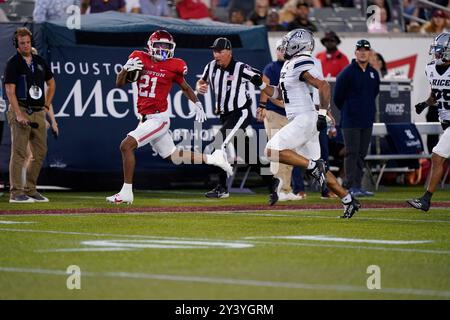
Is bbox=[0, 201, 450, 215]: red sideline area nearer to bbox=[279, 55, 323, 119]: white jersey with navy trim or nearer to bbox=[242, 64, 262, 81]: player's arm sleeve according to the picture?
bbox=[279, 55, 323, 119]: white jersey with navy trim

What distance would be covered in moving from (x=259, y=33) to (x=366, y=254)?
30.7 feet

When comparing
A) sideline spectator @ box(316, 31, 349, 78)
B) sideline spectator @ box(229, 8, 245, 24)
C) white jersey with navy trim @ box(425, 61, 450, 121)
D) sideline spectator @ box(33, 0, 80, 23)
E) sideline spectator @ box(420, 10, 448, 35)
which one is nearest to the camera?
white jersey with navy trim @ box(425, 61, 450, 121)

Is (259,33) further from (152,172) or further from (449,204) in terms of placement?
(449,204)

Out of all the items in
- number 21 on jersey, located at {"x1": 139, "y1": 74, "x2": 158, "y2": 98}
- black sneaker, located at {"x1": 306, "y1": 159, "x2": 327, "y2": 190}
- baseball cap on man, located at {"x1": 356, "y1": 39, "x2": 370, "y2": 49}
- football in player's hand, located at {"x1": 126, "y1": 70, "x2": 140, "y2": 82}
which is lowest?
black sneaker, located at {"x1": 306, "y1": 159, "x2": 327, "y2": 190}

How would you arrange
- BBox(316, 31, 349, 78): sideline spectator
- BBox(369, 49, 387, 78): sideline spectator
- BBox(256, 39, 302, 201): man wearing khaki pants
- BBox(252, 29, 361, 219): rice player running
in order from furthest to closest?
1. BBox(369, 49, 387, 78): sideline spectator
2. BBox(316, 31, 349, 78): sideline spectator
3. BBox(256, 39, 302, 201): man wearing khaki pants
4. BBox(252, 29, 361, 219): rice player running

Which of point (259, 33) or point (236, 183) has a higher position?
point (259, 33)

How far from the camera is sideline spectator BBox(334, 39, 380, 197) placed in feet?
49.4

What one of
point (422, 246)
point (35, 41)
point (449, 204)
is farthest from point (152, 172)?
point (422, 246)

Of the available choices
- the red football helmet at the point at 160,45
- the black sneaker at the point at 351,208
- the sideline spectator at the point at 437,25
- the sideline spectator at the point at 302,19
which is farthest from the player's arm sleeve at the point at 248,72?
the sideline spectator at the point at 437,25

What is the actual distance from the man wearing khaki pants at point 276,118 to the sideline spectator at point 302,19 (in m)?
→ 3.94

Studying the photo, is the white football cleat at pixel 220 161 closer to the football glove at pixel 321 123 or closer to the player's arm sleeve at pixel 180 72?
the player's arm sleeve at pixel 180 72

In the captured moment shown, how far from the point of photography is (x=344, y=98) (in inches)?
600

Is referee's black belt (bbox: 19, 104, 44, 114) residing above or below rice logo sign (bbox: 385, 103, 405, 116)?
above

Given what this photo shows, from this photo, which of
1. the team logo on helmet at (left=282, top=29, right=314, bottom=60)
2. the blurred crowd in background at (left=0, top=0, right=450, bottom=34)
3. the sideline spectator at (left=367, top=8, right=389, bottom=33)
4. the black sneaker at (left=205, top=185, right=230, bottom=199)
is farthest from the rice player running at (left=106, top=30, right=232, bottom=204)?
the sideline spectator at (left=367, top=8, right=389, bottom=33)
